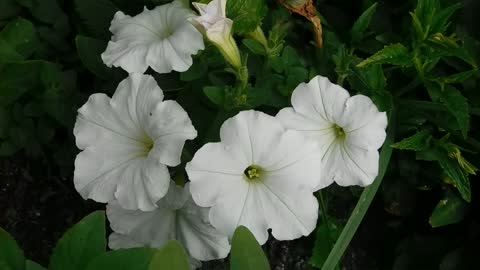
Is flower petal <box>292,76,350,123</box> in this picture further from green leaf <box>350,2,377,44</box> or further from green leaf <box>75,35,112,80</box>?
green leaf <box>75,35,112,80</box>

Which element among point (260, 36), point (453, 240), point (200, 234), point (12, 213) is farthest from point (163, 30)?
point (453, 240)

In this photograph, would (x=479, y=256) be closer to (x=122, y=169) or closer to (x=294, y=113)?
(x=294, y=113)

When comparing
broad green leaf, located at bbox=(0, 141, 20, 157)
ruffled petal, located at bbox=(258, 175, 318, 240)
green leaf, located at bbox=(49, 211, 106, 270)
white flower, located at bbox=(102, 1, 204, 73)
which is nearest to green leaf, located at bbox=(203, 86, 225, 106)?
white flower, located at bbox=(102, 1, 204, 73)

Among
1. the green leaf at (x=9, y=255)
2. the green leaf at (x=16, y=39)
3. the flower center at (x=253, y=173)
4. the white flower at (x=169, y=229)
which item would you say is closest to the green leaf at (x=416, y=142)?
the flower center at (x=253, y=173)

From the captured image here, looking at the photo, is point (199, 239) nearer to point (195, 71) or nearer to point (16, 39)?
point (195, 71)

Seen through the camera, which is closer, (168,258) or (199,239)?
(168,258)

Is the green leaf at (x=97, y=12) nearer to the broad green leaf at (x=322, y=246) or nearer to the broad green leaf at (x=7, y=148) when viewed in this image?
the broad green leaf at (x=7, y=148)

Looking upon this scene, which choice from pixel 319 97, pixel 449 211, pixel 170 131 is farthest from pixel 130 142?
pixel 449 211
